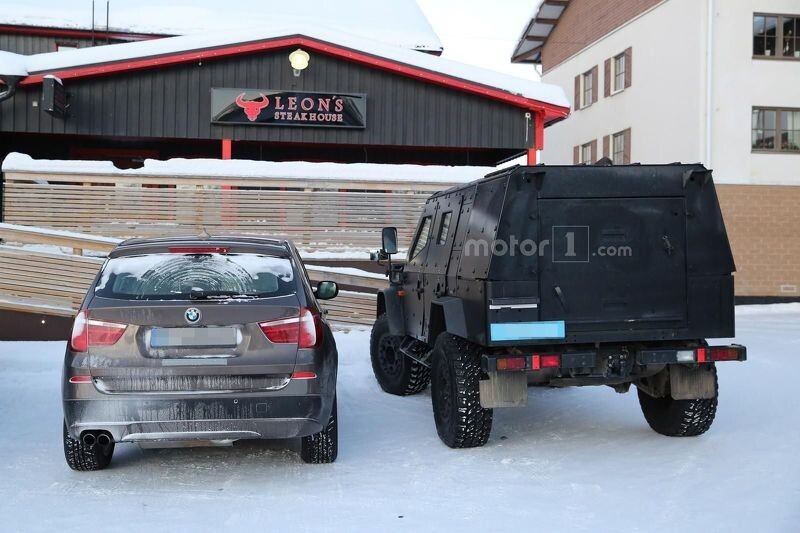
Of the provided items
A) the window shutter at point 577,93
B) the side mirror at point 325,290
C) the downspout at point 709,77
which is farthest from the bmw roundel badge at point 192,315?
the window shutter at point 577,93

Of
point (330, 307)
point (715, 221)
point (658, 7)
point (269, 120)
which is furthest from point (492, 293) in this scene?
point (658, 7)

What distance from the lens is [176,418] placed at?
15.3 ft

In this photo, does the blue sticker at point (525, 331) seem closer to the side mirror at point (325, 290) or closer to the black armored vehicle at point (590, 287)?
the black armored vehicle at point (590, 287)

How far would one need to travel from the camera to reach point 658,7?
2352cm

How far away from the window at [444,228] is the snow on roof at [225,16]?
1296 cm

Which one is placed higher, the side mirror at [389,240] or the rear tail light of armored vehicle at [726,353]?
the side mirror at [389,240]

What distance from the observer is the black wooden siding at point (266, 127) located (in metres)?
16.8

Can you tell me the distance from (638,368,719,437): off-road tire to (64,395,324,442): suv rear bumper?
3.02 meters

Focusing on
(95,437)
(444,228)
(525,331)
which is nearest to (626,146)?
(444,228)

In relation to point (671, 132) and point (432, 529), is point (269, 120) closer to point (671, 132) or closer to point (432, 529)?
point (671, 132)

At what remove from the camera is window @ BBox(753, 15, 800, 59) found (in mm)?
20953

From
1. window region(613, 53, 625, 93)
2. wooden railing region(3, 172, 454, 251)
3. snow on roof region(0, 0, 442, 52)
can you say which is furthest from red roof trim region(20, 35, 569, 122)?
window region(613, 53, 625, 93)

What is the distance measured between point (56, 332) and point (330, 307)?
12.8ft

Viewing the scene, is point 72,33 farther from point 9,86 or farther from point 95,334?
point 95,334
